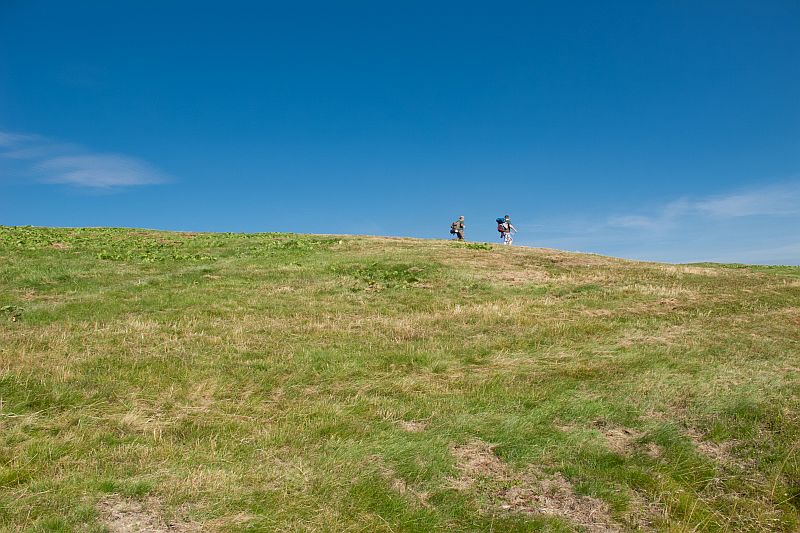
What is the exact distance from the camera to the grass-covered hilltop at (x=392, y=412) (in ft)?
20.0

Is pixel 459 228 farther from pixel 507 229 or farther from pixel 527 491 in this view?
pixel 527 491

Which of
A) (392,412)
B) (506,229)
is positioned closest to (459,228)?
(506,229)

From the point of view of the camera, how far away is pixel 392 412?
8688 millimetres

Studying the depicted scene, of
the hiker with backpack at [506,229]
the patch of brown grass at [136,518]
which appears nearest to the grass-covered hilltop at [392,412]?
the patch of brown grass at [136,518]

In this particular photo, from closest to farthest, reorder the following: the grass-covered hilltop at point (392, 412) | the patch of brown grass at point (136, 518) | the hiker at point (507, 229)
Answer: the patch of brown grass at point (136, 518) < the grass-covered hilltop at point (392, 412) < the hiker at point (507, 229)

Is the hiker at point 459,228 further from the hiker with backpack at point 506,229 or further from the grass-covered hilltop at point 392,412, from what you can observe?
the grass-covered hilltop at point 392,412

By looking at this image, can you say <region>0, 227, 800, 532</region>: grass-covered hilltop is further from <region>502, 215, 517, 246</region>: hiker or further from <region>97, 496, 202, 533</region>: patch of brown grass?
<region>502, 215, 517, 246</region>: hiker

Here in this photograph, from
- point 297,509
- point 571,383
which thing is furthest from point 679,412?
point 297,509

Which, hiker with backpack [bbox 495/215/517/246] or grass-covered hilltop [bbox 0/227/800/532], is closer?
grass-covered hilltop [bbox 0/227/800/532]

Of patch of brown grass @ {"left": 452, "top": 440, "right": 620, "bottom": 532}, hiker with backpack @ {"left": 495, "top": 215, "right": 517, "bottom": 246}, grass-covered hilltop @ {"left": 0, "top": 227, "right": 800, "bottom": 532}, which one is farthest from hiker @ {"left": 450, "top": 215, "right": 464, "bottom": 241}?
patch of brown grass @ {"left": 452, "top": 440, "right": 620, "bottom": 532}

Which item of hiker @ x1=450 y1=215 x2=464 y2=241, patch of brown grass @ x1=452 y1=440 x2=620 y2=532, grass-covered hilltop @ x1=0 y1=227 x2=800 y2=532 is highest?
hiker @ x1=450 y1=215 x2=464 y2=241

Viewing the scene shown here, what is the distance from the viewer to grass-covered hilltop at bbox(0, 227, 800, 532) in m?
6.10

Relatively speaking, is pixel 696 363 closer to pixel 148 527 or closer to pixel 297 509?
pixel 297 509

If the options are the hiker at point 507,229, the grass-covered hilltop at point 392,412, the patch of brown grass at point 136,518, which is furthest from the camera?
the hiker at point 507,229
